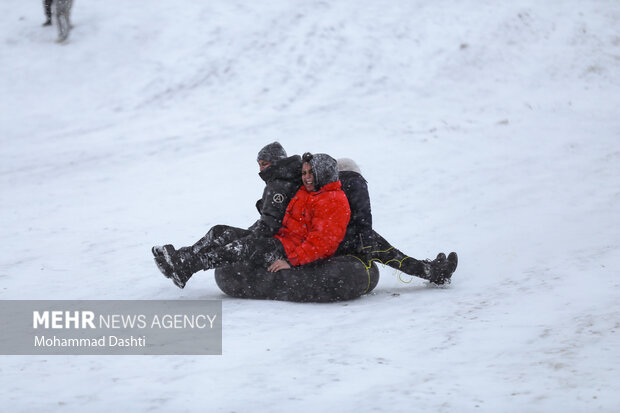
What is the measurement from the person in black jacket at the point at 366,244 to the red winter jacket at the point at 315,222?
20 cm

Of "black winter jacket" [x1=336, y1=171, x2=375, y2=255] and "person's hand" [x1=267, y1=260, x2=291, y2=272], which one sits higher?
"black winter jacket" [x1=336, y1=171, x2=375, y2=255]

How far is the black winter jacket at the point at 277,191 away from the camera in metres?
5.48

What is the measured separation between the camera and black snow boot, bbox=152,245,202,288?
17.6 ft

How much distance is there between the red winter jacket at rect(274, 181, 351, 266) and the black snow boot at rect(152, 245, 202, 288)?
0.71 m

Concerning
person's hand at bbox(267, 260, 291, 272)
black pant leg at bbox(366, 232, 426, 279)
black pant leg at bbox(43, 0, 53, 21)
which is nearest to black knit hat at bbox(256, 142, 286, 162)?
person's hand at bbox(267, 260, 291, 272)

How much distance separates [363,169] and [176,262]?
540 cm

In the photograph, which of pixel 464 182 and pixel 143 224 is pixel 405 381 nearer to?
pixel 143 224

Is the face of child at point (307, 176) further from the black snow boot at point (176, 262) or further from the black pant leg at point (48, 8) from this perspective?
the black pant leg at point (48, 8)

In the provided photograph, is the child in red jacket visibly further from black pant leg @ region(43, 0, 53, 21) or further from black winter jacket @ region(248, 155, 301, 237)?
black pant leg @ region(43, 0, 53, 21)

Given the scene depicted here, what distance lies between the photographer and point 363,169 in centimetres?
1035

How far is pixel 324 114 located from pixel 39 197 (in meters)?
5.48

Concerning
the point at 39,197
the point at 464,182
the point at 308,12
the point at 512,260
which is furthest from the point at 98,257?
the point at 308,12

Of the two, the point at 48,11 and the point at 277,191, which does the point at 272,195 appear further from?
the point at 48,11

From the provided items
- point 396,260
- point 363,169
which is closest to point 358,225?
point 396,260
